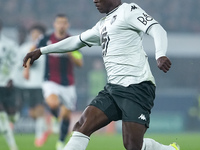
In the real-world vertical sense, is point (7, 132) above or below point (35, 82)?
below

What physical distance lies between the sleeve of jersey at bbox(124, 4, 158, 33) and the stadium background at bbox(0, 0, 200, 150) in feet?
34.5

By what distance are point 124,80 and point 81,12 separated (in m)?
11.9

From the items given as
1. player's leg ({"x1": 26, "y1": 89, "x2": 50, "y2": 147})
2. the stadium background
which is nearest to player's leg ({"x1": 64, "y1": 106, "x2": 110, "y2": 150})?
player's leg ({"x1": 26, "y1": 89, "x2": 50, "y2": 147})

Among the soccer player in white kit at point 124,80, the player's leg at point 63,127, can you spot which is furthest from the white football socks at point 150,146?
the player's leg at point 63,127

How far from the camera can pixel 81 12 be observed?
17.0m

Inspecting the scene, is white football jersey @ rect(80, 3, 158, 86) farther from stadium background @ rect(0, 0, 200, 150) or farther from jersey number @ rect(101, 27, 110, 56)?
stadium background @ rect(0, 0, 200, 150)

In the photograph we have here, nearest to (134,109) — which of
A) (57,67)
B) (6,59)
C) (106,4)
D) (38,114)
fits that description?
(106,4)

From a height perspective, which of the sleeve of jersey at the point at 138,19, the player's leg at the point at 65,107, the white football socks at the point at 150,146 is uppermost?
the sleeve of jersey at the point at 138,19

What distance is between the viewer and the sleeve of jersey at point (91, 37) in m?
5.41

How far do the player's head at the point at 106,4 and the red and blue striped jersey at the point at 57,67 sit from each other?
180 inches

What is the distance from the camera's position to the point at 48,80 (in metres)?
10.0

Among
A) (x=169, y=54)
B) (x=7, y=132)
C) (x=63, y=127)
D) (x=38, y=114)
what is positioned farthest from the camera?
(x=169, y=54)

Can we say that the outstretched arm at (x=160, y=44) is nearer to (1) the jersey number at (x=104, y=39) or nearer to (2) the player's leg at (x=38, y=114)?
(1) the jersey number at (x=104, y=39)

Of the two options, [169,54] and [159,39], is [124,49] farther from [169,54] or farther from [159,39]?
[169,54]
